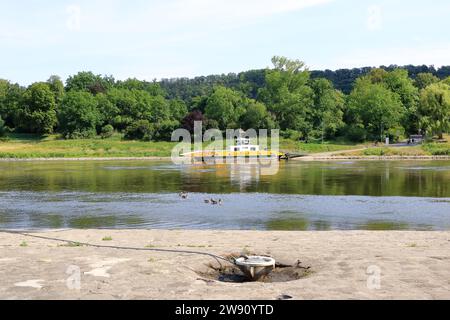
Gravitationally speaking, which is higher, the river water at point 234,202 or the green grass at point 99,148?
the green grass at point 99,148

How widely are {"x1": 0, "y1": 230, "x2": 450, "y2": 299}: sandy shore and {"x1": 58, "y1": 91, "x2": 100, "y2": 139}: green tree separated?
93.7 m

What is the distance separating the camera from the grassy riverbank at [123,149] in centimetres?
8881

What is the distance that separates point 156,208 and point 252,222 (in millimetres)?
7429

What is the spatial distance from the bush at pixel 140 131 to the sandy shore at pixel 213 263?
89.0 metres

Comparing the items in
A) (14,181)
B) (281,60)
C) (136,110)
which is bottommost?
(14,181)

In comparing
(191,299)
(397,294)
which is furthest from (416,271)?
(191,299)

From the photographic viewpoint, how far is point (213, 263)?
13.7 metres

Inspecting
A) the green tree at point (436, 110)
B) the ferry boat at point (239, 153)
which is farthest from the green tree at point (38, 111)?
the green tree at point (436, 110)

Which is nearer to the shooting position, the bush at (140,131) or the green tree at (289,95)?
the bush at (140,131)

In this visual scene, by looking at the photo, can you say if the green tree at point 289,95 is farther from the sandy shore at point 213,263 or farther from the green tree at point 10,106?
the sandy shore at point 213,263

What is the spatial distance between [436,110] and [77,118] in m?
70.1
